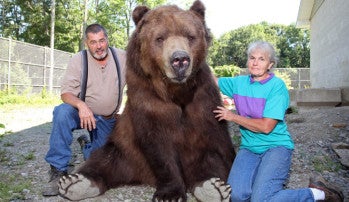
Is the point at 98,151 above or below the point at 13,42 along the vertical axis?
below

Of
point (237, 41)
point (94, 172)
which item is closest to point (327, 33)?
point (94, 172)

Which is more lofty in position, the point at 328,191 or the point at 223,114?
the point at 223,114

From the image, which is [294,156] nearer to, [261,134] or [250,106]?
[261,134]

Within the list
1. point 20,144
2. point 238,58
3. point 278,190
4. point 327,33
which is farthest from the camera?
point 238,58

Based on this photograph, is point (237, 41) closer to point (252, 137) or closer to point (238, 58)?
point (238, 58)

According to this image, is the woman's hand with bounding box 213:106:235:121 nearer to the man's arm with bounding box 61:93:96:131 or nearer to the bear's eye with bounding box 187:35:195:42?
the bear's eye with bounding box 187:35:195:42

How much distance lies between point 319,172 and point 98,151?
2390 millimetres

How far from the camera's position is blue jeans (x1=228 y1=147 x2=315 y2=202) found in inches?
123

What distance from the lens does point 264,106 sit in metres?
3.53

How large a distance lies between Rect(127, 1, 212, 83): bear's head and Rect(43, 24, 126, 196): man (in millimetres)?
826

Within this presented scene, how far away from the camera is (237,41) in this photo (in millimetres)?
66625

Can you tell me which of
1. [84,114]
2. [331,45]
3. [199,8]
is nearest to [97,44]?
[84,114]

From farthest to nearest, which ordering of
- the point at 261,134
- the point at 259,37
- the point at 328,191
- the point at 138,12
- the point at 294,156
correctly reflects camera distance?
the point at 259,37 < the point at 294,156 < the point at 138,12 < the point at 261,134 < the point at 328,191

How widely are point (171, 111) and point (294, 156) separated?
6.74 feet
